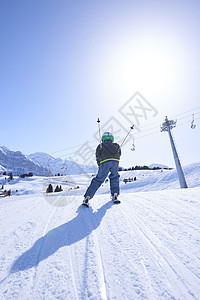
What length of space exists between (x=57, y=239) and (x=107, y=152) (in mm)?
Result: 2689

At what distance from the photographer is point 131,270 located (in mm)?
1250

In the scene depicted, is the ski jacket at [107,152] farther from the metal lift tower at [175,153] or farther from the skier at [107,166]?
the metal lift tower at [175,153]

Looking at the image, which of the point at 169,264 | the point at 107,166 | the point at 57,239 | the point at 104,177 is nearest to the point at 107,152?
the point at 107,166

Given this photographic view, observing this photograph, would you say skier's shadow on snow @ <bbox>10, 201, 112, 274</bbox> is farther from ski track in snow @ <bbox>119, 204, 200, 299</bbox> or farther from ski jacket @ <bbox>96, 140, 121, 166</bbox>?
ski jacket @ <bbox>96, 140, 121, 166</bbox>

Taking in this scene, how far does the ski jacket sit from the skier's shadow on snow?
1.76 metres

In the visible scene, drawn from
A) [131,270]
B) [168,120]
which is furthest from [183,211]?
Result: [168,120]

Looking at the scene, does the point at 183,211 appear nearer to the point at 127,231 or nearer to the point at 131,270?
the point at 127,231

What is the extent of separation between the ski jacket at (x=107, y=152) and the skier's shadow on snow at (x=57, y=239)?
5.76ft

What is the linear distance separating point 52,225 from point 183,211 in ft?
8.07

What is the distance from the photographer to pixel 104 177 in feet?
13.5

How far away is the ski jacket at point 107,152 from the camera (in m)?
4.15

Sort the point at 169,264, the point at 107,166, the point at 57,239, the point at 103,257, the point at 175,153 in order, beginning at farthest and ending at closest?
1. the point at 175,153
2. the point at 107,166
3. the point at 57,239
4. the point at 103,257
5. the point at 169,264

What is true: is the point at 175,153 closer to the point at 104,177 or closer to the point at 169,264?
the point at 104,177

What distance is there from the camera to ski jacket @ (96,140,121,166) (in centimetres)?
415
